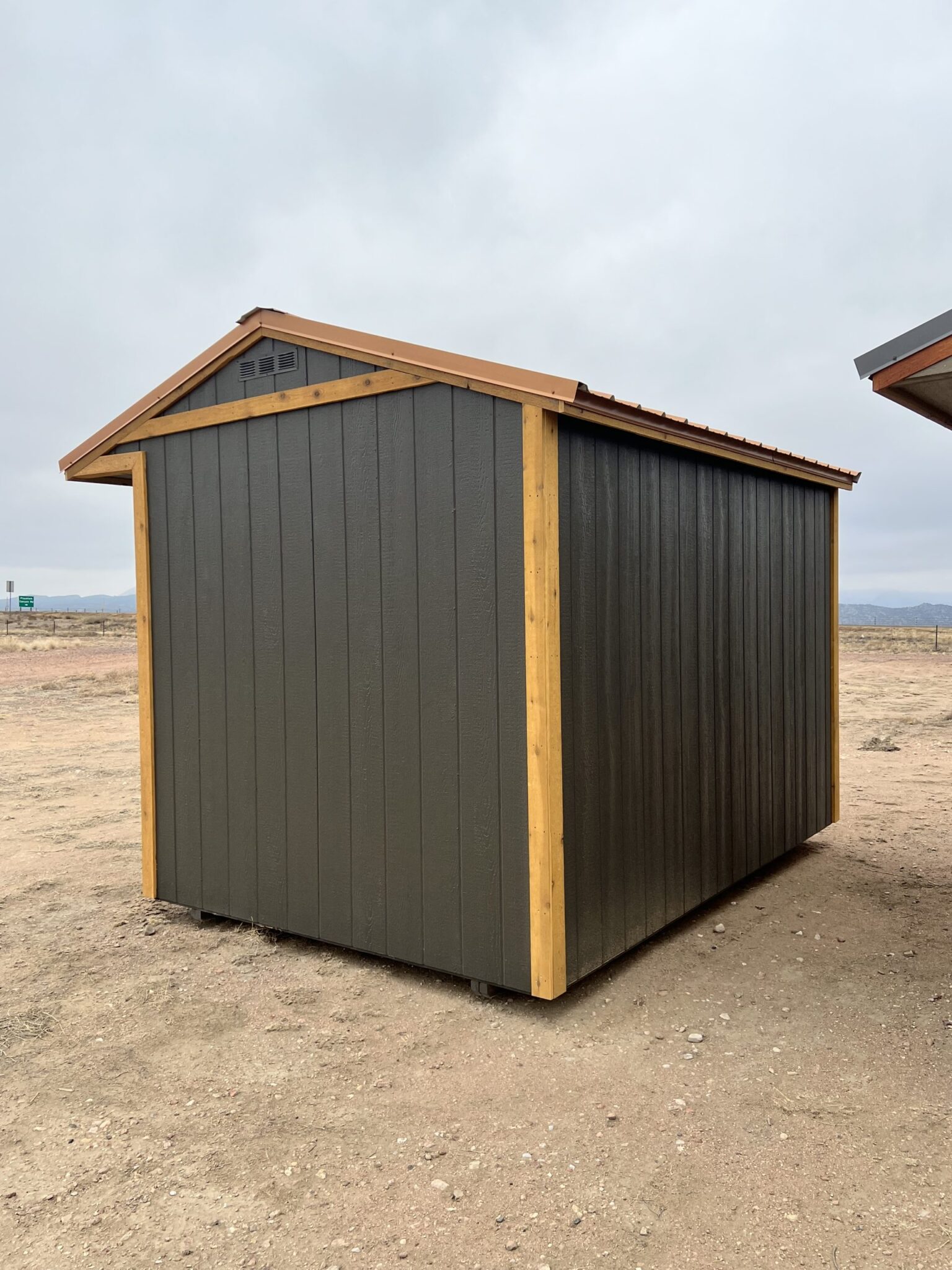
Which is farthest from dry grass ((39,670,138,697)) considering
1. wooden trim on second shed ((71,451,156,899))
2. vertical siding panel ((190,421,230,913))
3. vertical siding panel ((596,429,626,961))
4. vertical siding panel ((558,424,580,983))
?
vertical siding panel ((558,424,580,983))

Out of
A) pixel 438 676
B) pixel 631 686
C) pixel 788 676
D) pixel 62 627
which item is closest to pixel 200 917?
Result: pixel 438 676

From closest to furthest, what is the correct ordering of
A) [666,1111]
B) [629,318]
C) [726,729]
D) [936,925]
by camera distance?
[666,1111], [936,925], [726,729], [629,318]

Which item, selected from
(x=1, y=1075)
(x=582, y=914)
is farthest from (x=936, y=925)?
(x=1, y=1075)

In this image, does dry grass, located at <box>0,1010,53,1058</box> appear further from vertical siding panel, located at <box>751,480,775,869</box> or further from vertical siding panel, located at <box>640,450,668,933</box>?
vertical siding panel, located at <box>751,480,775,869</box>

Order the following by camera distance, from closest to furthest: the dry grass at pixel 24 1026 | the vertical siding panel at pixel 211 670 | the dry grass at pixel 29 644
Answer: the dry grass at pixel 24 1026 < the vertical siding panel at pixel 211 670 < the dry grass at pixel 29 644

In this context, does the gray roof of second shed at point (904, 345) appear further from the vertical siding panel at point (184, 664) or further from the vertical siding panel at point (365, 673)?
the vertical siding panel at point (184, 664)

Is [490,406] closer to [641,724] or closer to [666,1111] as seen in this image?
[641,724]

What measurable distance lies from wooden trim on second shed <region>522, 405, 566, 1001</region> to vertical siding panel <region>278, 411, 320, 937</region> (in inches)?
48.8

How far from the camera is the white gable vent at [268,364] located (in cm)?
412

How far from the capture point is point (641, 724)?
13.2ft

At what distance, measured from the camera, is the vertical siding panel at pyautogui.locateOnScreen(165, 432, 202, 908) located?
459cm

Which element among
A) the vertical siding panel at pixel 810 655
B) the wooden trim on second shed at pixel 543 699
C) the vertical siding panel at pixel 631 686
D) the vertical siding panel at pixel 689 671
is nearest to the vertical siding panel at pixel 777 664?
the vertical siding panel at pixel 810 655

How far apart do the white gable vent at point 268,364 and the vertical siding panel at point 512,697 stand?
127cm

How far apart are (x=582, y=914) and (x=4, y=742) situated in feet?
32.3
